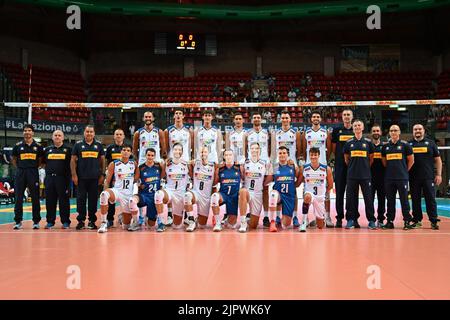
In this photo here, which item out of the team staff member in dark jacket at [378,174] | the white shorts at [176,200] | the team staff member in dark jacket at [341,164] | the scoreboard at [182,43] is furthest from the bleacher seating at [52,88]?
the team staff member in dark jacket at [378,174]

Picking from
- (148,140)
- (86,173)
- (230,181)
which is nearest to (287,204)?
(230,181)

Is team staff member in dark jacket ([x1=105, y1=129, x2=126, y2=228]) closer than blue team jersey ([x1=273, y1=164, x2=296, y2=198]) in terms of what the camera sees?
No

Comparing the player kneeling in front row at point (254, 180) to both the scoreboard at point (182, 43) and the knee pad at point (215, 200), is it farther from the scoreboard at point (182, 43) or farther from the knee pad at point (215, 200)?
the scoreboard at point (182, 43)

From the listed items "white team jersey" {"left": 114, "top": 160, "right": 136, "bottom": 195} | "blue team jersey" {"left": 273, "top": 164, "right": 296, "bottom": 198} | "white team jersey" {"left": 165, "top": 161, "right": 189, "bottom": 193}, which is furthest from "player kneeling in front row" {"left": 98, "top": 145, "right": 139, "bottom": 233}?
"blue team jersey" {"left": 273, "top": 164, "right": 296, "bottom": 198}

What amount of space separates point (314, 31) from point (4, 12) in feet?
60.2

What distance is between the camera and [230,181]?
795 cm

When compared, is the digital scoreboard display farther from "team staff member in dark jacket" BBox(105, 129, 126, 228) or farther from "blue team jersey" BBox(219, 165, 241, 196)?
"blue team jersey" BBox(219, 165, 241, 196)

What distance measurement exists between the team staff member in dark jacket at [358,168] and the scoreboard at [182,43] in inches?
774

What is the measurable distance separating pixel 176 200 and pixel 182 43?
64.3ft

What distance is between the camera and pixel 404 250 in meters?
5.46

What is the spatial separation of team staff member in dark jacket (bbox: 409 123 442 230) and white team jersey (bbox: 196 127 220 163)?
151 inches

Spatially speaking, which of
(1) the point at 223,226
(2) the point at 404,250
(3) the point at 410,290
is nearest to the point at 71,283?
(3) the point at 410,290

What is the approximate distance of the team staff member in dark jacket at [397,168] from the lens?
7.62m

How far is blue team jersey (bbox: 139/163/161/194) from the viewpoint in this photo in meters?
8.04
